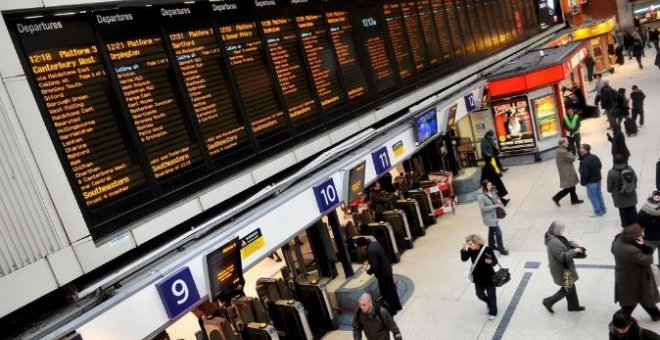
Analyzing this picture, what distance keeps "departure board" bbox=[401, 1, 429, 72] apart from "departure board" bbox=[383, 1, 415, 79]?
0.69 ft

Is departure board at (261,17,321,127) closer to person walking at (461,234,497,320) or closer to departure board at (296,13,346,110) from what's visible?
departure board at (296,13,346,110)

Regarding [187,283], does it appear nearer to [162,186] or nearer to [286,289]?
[162,186]

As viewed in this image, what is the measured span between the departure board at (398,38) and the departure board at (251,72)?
4.17 m

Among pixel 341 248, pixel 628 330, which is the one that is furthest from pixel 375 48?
pixel 628 330

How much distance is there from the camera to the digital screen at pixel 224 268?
5.21 meters

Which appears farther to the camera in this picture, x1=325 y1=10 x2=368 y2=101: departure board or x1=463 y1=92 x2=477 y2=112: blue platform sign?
x1=463 y1=92 x2=477 y2=112: blue platform sign

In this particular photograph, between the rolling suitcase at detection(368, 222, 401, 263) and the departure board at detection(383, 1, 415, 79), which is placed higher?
the departure board at detection(383, 1, 415, 79)

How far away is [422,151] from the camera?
14039 millimetres

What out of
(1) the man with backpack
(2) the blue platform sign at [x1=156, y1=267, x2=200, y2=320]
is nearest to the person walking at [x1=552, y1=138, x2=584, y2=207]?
(1) the man with backpack

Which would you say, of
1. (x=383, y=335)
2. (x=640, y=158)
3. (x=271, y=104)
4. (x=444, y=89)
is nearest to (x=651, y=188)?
(x=640, y=158)

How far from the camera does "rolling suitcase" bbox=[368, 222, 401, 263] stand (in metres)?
10.2

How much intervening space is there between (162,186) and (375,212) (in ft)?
21.9

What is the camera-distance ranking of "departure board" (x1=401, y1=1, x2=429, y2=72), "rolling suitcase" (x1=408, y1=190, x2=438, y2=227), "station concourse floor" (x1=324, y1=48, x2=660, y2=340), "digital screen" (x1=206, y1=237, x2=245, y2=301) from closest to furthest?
"digital screen" (x1=206, y1=237, x2=245, y2=301)
"station concourse floor" (x1=324, y1=48, x2=660, y2=340)
"departure board" (x1=401, y1=1, x2=429, y2=72)
"rolling suitcase" (x1=408, y1=190, x2=438, y2=227)

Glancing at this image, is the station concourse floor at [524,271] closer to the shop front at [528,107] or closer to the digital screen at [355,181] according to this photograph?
the shop front at [528,107]
